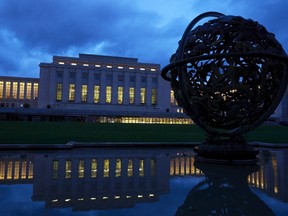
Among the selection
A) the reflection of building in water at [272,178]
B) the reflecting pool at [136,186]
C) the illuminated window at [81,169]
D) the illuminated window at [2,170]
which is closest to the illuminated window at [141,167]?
the reflecting pool at [136,186]

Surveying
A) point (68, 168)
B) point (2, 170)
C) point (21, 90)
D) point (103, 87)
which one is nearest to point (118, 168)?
point (68, 168)

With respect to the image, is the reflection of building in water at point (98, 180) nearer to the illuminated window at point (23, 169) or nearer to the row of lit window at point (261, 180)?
the illuminated window at point (23, 169)

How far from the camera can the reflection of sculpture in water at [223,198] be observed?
4.54 metres

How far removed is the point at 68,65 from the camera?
8462 centimetres

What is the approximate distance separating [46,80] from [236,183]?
8472cm

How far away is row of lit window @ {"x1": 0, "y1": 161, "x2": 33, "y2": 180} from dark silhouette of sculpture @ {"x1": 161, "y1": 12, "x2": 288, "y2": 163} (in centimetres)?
498

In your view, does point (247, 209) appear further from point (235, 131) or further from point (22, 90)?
point (22, 90)

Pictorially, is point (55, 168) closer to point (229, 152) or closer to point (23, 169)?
point (23, 169)

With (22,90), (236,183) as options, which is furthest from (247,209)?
(22,90)

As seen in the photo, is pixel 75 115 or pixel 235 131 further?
pixel 75 115

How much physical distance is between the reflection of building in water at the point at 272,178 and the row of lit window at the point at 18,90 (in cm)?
10394

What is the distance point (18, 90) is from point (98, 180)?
105 meters

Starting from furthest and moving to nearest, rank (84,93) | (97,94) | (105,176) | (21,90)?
(21,90) → (97,94) → (84,93) → (105,176)

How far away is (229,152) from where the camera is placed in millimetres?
9312
